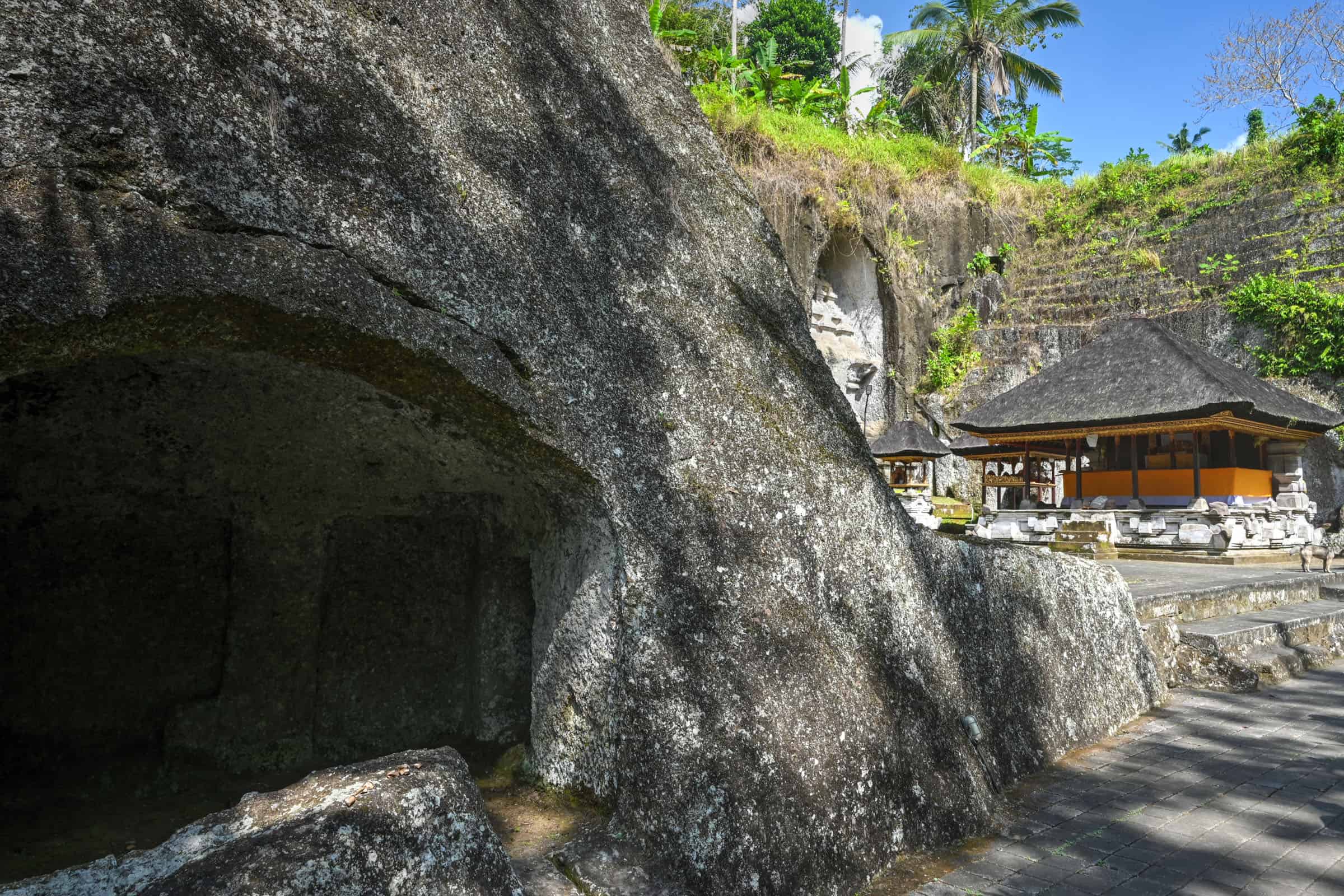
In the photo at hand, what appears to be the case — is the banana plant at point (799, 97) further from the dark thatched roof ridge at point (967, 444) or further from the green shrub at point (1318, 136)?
the green shrub at point (1318, 136)

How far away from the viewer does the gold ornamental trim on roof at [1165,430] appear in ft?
50.4

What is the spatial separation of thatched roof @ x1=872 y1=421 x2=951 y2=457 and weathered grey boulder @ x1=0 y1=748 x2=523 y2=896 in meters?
19.1

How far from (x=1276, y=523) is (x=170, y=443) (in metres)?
17.2

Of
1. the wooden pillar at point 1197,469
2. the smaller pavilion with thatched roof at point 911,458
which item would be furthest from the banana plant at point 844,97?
the wooden pillar at point 1197,469

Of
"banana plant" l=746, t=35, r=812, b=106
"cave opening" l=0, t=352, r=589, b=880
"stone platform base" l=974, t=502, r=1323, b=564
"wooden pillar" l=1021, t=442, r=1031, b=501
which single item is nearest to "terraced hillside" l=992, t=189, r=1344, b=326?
"wooden pillar" l=1021, t=442, r=1031, b=501

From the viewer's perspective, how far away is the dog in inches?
473

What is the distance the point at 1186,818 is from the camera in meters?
3.74

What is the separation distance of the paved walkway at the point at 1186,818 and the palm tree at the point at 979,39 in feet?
99.6

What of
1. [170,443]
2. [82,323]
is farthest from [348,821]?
[170,443]

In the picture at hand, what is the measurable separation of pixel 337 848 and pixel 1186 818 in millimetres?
3560

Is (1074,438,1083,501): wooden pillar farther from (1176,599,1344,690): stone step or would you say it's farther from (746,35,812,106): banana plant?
(746,35,812,106): banana plant

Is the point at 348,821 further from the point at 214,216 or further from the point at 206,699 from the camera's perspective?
the point at 206,699

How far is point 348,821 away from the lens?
6.04ft

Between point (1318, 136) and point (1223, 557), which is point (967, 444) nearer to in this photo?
point (1223, 557)
